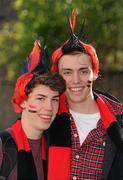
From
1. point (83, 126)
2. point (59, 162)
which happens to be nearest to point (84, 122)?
point (83, 126)

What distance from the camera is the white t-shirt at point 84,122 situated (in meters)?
4.64

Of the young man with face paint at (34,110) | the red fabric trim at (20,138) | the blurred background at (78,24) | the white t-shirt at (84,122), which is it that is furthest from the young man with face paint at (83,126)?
the blurred background at (78,24)

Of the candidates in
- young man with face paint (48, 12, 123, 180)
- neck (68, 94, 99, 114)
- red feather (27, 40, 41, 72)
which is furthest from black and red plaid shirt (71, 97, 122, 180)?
red feather (27, 40, 41, 72)

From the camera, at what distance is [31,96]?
4371 millimetres

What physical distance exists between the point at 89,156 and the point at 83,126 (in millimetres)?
277

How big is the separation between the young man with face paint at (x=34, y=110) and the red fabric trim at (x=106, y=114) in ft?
1.39

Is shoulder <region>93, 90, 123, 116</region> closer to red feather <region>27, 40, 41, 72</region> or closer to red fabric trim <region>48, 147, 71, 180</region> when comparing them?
red fabric trim <region>48, 147, 71, 180</region>

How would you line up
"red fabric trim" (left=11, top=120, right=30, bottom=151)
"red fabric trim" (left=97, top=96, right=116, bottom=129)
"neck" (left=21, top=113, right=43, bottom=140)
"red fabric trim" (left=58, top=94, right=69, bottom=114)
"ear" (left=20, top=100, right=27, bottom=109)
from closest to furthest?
"red fabric trim" (left=11, top=120, right=30, bottom=151) < "neck" (left=21, top=113, right=43, bottom=140) < "ear" (left=20, top=100, right=27, bottom=109) < "red fabric trim" (left=97, top=96, right=116, bottom=129) < "red fabric trim" (left=58, top=94, right=69, bottom=114)

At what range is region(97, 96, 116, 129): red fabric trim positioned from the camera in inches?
181

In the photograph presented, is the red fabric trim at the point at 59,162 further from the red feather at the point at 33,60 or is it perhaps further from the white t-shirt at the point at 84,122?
the red feather at the point at 33,60

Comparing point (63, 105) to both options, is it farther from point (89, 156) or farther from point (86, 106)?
point (89, 156)

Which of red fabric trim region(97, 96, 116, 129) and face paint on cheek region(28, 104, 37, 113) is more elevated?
face paint on cheek region(28, 104, 37, 113)

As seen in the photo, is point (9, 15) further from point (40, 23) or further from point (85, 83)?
point (85, 83)

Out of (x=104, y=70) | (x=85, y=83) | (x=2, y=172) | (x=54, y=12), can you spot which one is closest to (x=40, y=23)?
(x=54, y=12)
